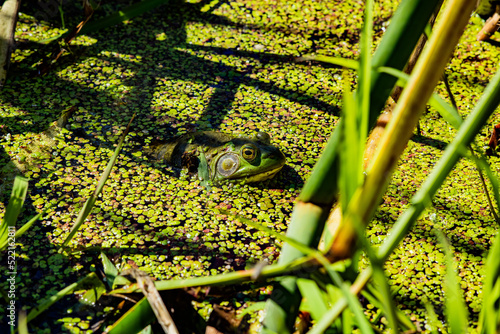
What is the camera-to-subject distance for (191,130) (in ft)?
6.61

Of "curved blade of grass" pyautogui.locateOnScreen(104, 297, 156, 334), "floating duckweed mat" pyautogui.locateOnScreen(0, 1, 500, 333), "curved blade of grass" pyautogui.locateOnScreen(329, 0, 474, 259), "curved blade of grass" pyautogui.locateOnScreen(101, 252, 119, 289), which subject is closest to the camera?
"curved blade of grass" pyautogui.locateOnScreen(329, 0, 474, 259)

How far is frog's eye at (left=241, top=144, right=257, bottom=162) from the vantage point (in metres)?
1.75

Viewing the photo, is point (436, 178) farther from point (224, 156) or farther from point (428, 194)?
point (224, 156)

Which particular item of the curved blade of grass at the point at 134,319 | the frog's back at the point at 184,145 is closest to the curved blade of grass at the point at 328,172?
the curved blade of grass at the point at 134,319

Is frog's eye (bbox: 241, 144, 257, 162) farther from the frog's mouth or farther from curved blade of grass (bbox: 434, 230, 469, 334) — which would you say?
curved blade of grass (bbox: 434, 230, 469, 334)

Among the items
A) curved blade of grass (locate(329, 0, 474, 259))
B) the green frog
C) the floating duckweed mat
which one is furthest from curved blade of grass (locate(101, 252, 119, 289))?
curved blade of grass (locate(329, 0, 474, 259))

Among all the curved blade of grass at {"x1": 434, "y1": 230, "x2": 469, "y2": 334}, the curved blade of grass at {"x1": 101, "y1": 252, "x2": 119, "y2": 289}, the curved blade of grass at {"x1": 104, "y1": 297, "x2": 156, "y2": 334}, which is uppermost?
the curved blade of grass at {"x1": 434, "y1": 230, "x2": 469, "y2": 334}

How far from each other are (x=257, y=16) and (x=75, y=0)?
1.06m

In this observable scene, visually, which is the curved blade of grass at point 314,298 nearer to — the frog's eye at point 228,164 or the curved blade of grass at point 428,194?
the curved blade of grass at point 428,194

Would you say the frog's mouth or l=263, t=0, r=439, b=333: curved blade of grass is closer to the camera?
l=263, t=0, r=439, b=333: curved blade of grass

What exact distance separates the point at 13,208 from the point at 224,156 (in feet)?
3.00

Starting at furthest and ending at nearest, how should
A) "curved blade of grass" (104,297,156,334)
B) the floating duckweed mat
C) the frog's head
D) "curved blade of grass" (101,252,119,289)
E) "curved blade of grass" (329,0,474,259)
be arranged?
the frog's head < the floating duckweed mat < "curved blade of grass" (101,252,119,289) < "curved blade of grass" (104,297,156,334) < "curved blade of grass" (329,0,474,259)

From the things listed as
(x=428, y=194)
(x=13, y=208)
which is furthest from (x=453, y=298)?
(x=13, y=208)

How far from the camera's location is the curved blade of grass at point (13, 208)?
1003mm
